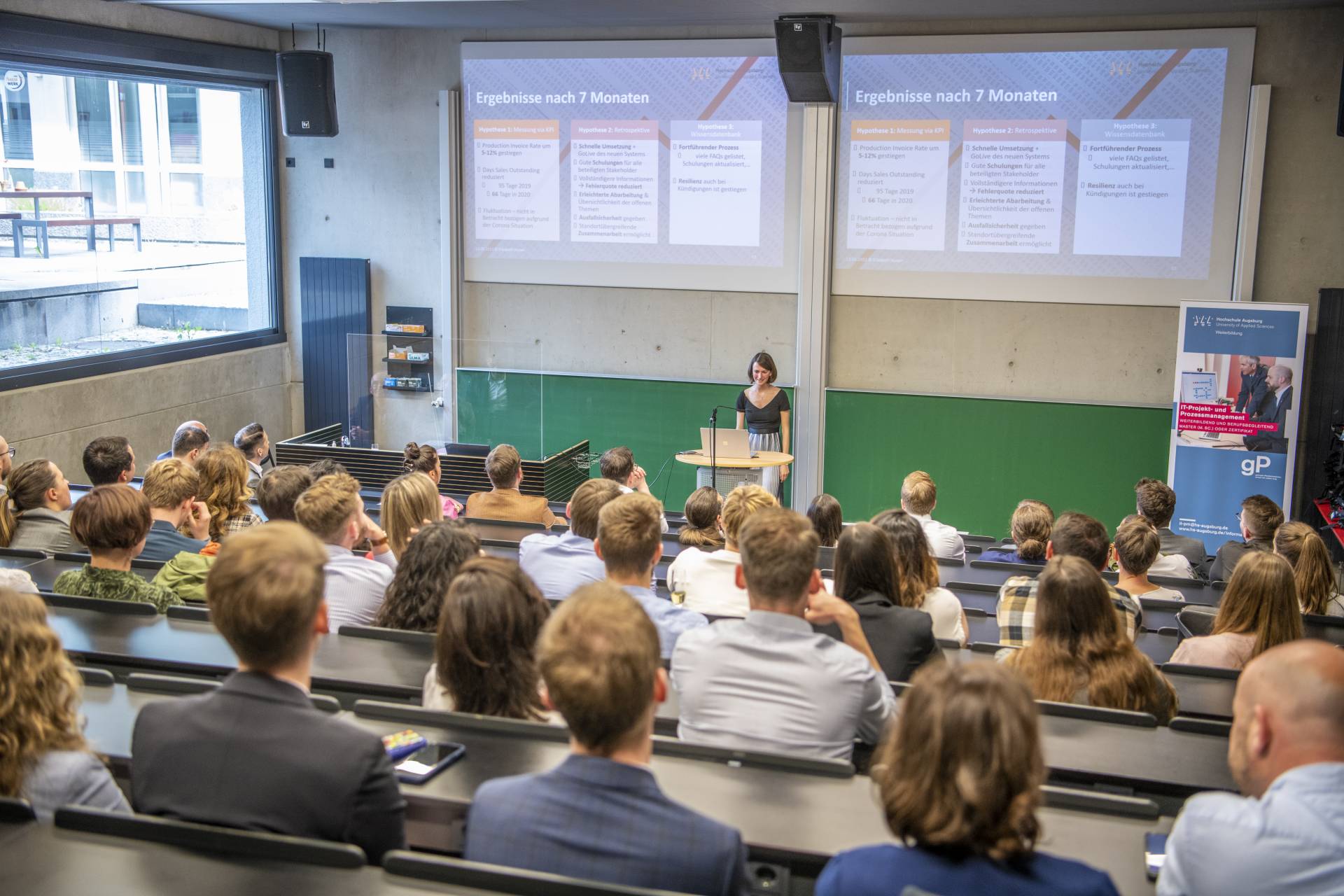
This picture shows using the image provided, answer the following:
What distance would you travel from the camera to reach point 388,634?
10.4ft

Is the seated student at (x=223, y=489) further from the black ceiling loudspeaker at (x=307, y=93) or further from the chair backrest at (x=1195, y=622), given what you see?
the black ceiling loudspeaker at (x=307, y=93)

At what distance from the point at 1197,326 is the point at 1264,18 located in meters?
1.99

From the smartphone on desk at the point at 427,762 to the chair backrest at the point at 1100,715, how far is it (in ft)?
4.41

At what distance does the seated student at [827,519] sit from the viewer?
4.91 meters

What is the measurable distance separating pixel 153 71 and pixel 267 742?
308 inches

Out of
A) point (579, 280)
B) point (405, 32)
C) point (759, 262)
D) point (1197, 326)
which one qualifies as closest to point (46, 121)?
point (405, 32)

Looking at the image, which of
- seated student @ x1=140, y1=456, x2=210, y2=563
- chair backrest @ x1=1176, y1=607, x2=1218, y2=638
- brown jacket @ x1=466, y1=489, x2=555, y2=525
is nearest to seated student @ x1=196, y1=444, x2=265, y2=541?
seated student @ x1=140, y1=456, x2=210, y2=563

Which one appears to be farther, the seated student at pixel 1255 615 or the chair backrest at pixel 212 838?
the seated student at pixel 1255 615

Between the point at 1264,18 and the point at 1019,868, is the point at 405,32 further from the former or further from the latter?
the point at 1019,868

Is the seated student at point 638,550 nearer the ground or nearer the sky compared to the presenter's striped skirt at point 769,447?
nearer the sky

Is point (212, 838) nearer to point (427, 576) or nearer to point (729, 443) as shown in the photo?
point (427, 576)

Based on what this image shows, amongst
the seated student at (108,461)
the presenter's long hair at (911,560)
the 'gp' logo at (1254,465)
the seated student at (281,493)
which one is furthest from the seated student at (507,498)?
the 'gp' logo at (1254,465)

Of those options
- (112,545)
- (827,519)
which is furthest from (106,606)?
(827,519)

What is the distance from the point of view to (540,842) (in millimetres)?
1796
